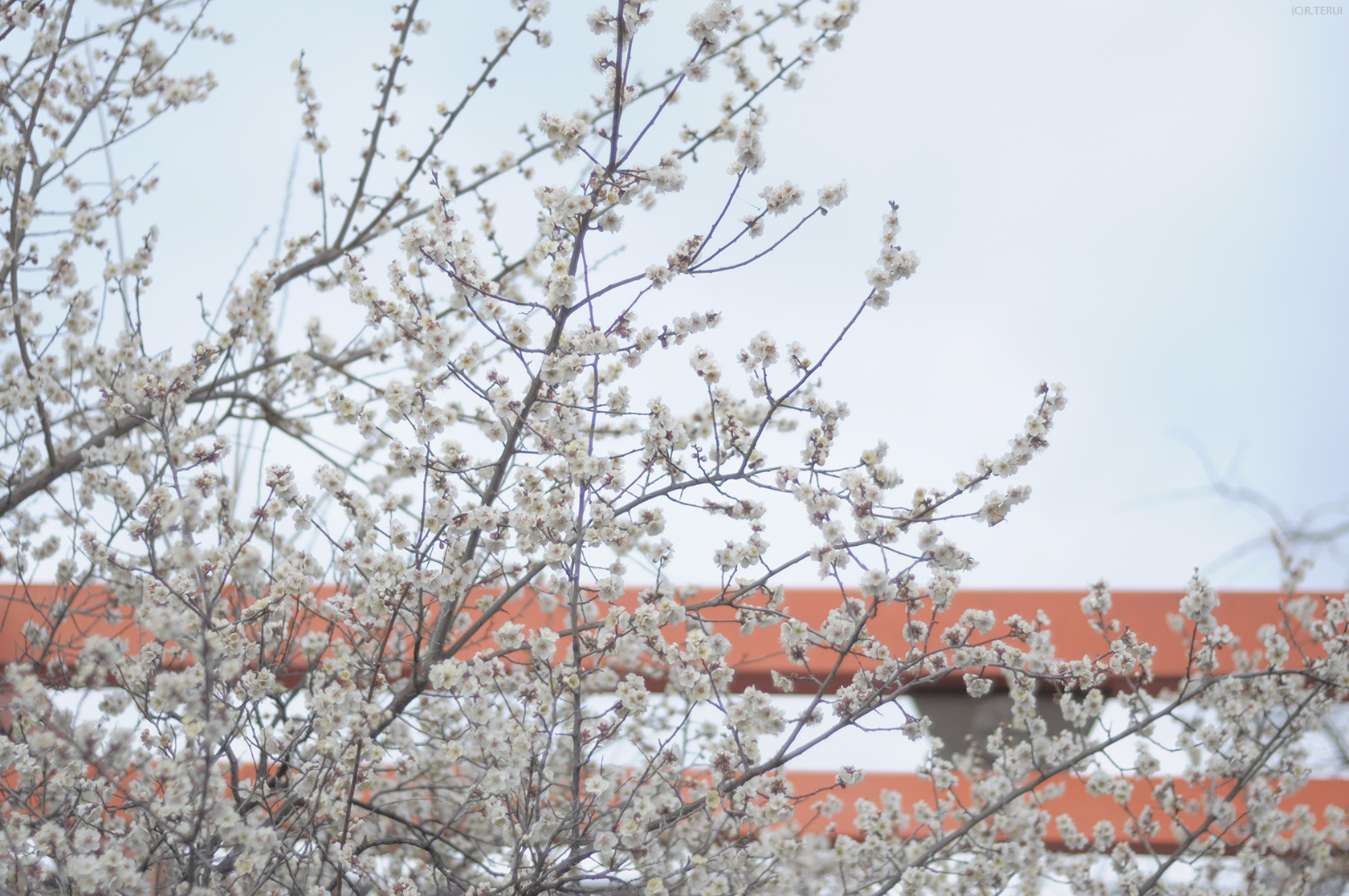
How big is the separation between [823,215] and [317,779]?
47.5 inches

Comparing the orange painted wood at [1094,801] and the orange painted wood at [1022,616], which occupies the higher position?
the orange painted wood at [1022,616]

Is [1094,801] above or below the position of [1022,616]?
below

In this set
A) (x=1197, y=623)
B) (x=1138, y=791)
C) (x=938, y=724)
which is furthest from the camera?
(x=938, y=724)

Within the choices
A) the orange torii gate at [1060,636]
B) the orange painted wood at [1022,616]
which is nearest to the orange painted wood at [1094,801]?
the orange torii gate at [1060,636]

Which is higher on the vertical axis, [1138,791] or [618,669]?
[618,669]

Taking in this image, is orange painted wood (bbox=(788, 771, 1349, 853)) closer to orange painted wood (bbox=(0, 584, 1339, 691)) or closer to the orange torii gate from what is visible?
the orange torii gate

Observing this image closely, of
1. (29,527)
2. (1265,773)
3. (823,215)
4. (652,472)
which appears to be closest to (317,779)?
(652,472)

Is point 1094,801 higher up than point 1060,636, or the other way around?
point 1060,636

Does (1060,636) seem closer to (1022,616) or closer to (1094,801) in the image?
(1022,616)

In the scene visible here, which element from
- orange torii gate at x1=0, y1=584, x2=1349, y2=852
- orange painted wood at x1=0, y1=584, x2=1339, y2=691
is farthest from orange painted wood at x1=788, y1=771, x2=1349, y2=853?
orange painted wood at x1=0, y1=584, x2=1339, y2=691

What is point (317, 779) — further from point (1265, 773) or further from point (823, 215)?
point (1265, 773)

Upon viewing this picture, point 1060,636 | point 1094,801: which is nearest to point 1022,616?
point 1060,636

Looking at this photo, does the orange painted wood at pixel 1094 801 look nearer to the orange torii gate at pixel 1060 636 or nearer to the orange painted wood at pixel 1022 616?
the orange torii gate at pixel 1060 636

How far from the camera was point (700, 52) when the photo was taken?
165cm
